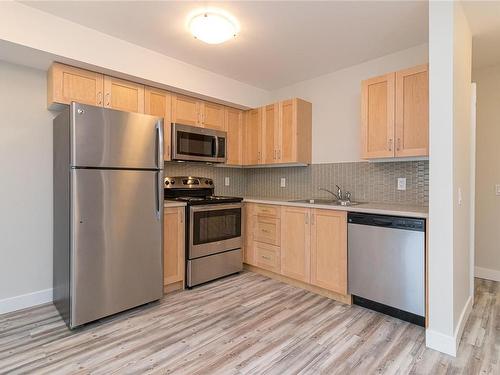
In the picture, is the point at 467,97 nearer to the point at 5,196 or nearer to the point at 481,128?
the point at 481,128

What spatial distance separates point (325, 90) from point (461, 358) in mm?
2928

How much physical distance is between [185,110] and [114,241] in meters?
1.75

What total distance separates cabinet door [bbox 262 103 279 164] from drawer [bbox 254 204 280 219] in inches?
25.9

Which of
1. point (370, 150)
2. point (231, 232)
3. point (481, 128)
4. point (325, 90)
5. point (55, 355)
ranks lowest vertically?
point (55, 355)

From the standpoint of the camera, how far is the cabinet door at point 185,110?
3.29m

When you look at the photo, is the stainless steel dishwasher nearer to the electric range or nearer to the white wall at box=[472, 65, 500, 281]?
the electric range

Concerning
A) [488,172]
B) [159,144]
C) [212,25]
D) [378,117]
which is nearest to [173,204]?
[159,144]

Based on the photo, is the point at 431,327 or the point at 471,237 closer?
the point at 431,327

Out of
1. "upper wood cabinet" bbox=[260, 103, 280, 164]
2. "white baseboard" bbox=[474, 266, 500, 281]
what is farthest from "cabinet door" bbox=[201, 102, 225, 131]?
"white baseboard" bbox=[474, 266, 500, 281]

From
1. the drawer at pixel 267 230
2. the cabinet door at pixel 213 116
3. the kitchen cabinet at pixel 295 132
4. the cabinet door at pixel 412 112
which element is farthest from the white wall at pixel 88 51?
the cabinet door at pixel 412 112

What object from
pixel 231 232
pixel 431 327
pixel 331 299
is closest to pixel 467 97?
pixel 431 327

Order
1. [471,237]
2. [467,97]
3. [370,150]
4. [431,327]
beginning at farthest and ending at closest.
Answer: [370,150]
[471,237]
[467,97]
[431,327]

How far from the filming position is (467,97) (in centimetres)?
234

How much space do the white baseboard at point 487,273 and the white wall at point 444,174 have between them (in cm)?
175
